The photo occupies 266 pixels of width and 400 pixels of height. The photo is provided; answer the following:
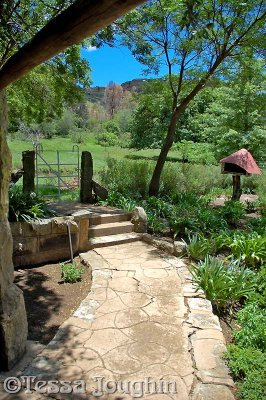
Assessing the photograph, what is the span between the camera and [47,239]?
5.55 metres

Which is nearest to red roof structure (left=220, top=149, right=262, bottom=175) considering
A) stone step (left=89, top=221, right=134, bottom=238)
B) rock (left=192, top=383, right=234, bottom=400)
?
stone step (left=89, top=221, right=134, bottom=238)

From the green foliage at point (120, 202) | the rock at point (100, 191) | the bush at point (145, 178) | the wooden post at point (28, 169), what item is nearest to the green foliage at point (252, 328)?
the green foliage at point (120, 202)

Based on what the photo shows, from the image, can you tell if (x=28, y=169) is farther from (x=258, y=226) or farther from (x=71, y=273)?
(x=258, y=226)

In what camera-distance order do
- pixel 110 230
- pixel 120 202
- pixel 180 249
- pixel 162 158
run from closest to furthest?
1. pixel 180 249
2. pixel 110 230
3. pixel 120 202
4. pixel 162 158

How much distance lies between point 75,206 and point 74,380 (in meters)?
5.08

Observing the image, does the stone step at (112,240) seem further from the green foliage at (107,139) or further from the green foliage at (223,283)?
the green foliage at (107,139)

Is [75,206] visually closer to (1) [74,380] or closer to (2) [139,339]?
(2) [139,339]

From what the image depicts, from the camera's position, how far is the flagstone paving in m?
2.82

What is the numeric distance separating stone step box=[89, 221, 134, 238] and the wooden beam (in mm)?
4609

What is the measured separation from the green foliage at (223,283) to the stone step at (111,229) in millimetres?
2260

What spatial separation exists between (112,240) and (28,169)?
285cm

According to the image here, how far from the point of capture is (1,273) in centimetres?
287

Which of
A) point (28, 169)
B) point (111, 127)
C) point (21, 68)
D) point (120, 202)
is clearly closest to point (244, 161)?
point (120, 202)

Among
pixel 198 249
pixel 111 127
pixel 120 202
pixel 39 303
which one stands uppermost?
pixel 111 127
